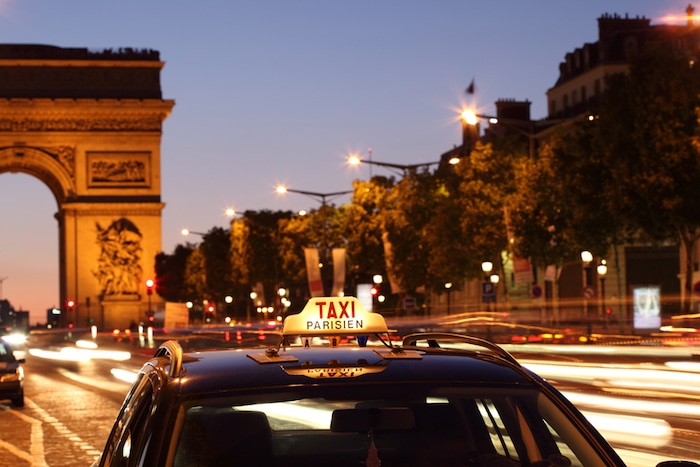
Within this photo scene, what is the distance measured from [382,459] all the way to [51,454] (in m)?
11.4

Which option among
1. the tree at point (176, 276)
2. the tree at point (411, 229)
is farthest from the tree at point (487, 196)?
the tree at point (176, 276)

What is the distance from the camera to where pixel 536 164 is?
49.4m

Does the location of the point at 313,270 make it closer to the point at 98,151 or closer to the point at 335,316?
the point at 98,151

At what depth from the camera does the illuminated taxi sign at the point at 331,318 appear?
18.5ft

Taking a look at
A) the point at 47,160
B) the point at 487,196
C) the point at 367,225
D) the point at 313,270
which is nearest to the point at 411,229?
the point at 367,225

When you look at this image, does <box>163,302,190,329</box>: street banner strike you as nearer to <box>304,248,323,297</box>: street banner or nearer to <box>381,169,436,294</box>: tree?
<box>304,248,323,297</box>: street banner

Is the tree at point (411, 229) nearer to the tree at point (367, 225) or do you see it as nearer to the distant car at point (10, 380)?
the tree at point (367, 225)

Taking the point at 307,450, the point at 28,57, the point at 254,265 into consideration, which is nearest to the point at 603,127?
the point at 307,450

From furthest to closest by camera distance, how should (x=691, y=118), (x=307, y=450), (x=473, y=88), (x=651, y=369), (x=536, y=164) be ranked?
(x=473, y=88) → (x=536, y=164) → (x=691, y=118) → (x=651, y=369) → (x=307, y=450)

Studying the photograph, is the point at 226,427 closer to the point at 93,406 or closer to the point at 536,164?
the point at 93,406

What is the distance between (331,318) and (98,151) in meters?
70.0

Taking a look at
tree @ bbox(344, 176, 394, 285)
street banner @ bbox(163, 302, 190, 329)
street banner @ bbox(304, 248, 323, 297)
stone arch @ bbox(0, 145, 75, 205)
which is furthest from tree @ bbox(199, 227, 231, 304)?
street banner @ bbox(304, 248, 323, 297)

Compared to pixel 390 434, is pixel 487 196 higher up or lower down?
higher up

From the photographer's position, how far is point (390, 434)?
4832 millimetres
